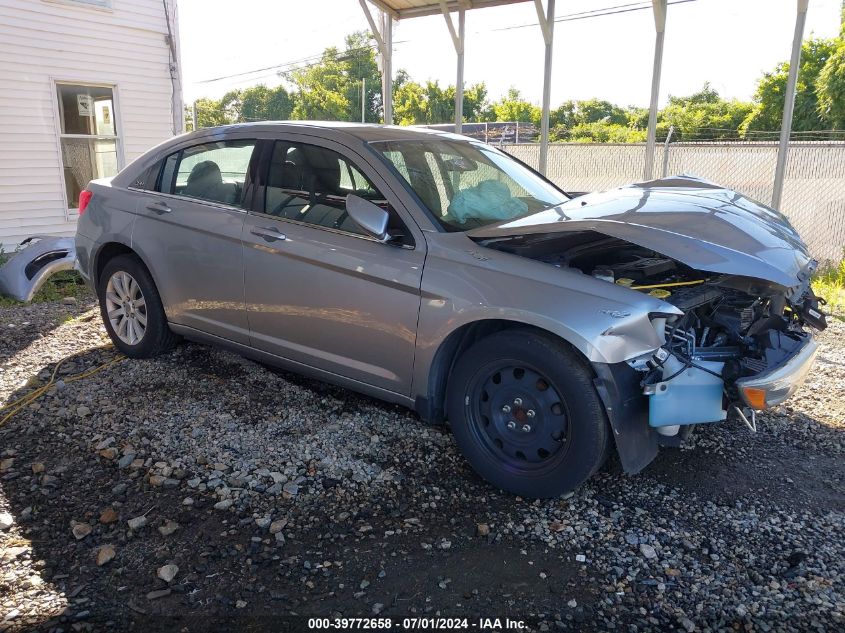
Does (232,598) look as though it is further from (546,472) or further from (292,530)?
(546,472)

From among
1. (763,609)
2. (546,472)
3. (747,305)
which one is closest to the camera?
(763,609)

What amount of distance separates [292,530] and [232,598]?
503 millimetres

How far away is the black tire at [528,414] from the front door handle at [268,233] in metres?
1.42

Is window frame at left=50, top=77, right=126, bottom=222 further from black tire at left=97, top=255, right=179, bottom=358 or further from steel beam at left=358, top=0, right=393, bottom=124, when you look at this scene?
black tire at left=97, top=255, right=179, bottom=358

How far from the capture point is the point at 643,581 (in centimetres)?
281

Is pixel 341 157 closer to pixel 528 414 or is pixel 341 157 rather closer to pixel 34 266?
pixel 528 414

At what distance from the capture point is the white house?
32.2 ft

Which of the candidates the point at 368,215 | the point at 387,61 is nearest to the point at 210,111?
the point at 387,61

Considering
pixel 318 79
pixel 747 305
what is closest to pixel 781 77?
pixel 747 305

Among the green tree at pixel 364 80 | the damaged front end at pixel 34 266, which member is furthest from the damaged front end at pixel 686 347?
the green tree at pixel 364 80

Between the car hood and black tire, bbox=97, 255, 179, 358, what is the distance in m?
2.73

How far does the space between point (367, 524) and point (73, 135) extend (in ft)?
31.8

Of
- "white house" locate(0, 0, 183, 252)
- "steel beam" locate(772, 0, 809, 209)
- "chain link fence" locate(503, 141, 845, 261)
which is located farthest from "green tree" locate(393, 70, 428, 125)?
"steel beam" locate(772, 0, 809, 209)

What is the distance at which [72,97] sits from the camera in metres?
10.5
